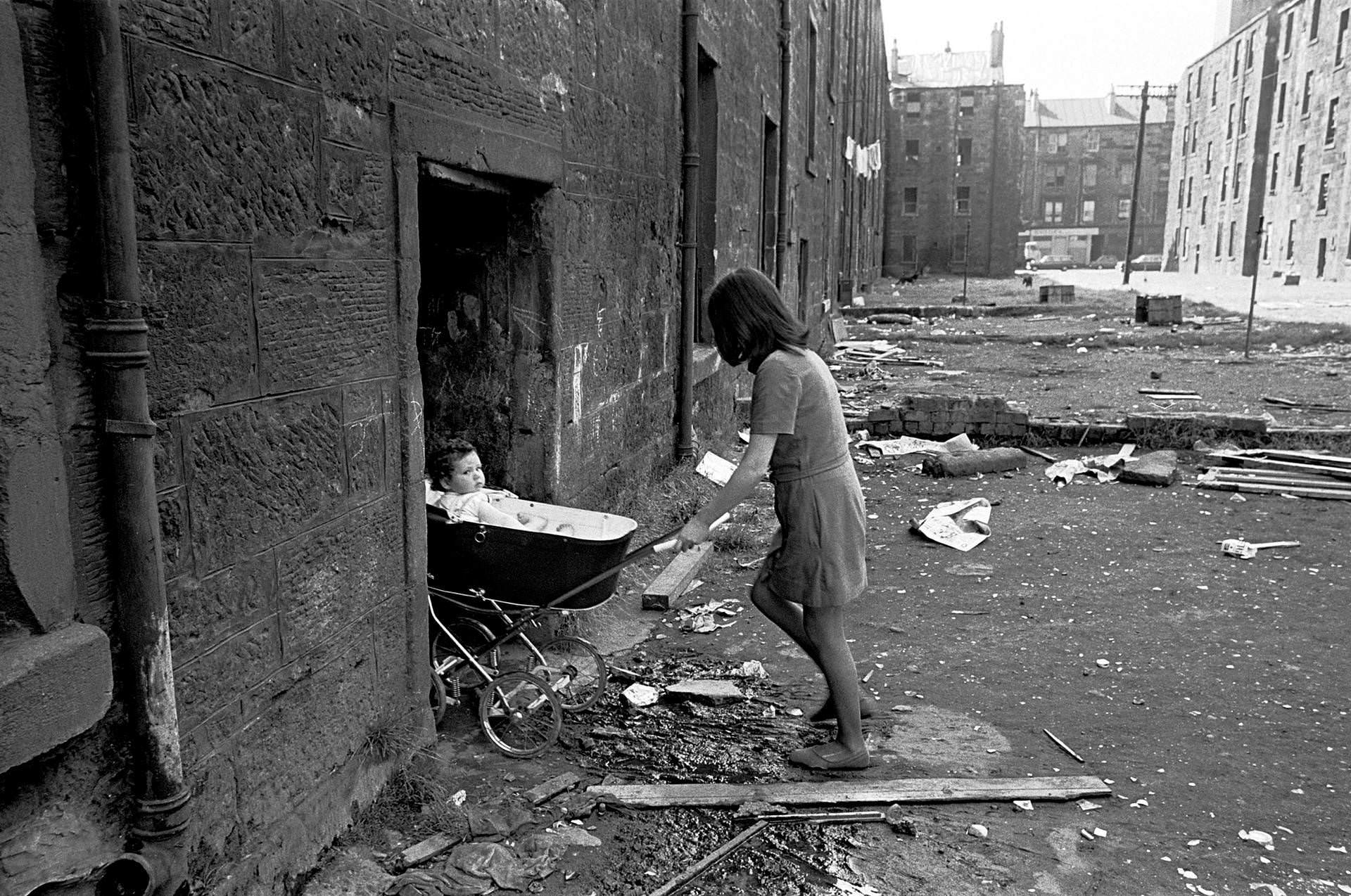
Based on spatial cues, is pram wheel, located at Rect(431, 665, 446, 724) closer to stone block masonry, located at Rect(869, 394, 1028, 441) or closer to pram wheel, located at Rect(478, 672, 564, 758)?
pram wheel, located at Rect(478, 672, 564, 758)

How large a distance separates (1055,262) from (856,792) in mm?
78871

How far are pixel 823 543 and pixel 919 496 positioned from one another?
544 centimetres

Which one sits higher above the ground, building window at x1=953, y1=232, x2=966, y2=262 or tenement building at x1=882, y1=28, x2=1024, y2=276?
tenement building at x1=882, y1=28, x2=1024, y2=276

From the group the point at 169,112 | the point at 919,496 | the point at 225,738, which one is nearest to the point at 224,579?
the point at 225,738

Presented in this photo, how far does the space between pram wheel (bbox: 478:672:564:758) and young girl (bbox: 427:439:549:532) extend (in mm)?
691

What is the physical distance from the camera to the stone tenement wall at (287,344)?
7.56ft

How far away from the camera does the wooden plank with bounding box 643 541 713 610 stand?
247 inches

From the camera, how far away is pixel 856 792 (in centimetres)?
393

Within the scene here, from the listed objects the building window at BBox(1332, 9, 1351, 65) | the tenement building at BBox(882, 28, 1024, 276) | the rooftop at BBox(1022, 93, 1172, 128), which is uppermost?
the rooftop at BBox(1022, 93, 1172, 128)

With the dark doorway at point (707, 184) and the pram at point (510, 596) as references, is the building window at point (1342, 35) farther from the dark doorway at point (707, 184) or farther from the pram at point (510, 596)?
the pram at point (510, 596)

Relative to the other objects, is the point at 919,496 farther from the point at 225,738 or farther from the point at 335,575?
the point at 225,738

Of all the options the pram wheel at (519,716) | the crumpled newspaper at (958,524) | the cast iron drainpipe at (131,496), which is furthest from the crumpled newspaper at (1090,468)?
the cast iron drainpipe at (131,496)

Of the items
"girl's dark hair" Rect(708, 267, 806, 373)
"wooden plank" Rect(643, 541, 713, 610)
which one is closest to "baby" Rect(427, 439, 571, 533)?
"girl's dark hair" Rect(708, 267, 806, 373)

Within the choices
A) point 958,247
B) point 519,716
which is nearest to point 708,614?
point 519,716
